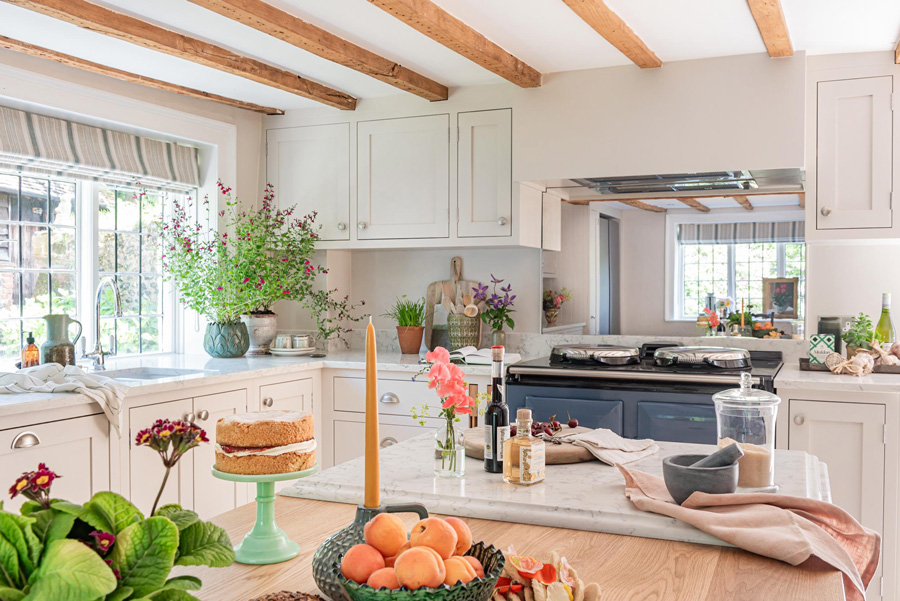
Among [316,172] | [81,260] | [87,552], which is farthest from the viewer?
[316,172]

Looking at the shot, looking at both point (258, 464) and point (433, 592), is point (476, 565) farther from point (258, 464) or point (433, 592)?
point (258, 464)

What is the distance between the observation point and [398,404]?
3.78 m

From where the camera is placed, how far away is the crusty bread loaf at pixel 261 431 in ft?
4.09

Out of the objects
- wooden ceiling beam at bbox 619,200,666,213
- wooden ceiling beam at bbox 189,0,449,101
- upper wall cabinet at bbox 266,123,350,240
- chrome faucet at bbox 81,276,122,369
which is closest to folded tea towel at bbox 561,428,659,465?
wooden ceiling beam at bbox 189,0,449,101

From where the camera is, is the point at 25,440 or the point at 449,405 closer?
the point at 449,405

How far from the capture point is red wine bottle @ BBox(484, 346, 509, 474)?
1.64 m

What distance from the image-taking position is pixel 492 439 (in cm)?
169

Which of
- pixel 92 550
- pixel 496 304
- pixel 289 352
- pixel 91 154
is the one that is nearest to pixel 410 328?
pixel 496 304

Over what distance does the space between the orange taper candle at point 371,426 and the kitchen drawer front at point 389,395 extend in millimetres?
2607

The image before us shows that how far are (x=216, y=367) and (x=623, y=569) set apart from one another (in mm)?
2715

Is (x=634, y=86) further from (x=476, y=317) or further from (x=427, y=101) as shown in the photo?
(x=476, y=317)

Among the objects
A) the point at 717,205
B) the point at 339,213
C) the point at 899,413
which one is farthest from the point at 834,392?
the point at 339,213

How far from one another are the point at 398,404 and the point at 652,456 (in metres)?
2.06

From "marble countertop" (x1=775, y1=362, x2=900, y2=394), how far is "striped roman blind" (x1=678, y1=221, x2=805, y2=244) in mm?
690
